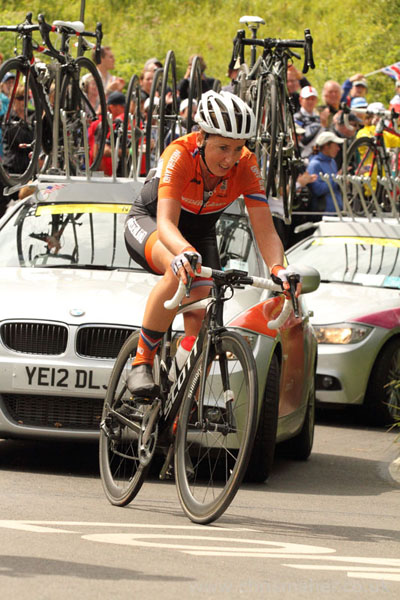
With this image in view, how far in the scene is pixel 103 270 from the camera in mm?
9742

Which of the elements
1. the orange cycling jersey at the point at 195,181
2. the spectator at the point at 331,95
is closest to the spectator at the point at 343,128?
the spectator at the point at 331,95

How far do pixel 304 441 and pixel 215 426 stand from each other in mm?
3336

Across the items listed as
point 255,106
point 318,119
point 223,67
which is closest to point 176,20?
point 223,67

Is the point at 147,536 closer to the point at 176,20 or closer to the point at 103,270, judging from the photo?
the point at 103,270

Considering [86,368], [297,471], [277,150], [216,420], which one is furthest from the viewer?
[277,150]

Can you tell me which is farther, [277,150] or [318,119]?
[318,119]

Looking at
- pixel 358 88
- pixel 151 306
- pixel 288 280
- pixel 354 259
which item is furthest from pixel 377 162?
pixel 288 280

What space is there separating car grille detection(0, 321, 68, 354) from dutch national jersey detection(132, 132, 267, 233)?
4.21ft

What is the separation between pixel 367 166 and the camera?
54.7 ft

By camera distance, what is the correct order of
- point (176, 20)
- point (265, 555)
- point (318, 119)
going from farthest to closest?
point (176, 20), point (318, 119), point (265, 555)

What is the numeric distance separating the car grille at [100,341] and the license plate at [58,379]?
6.1 inches

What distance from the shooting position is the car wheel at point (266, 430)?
340 inches

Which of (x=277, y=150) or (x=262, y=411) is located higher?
(x=277, y=150)

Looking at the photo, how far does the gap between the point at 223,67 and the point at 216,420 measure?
138 feet
